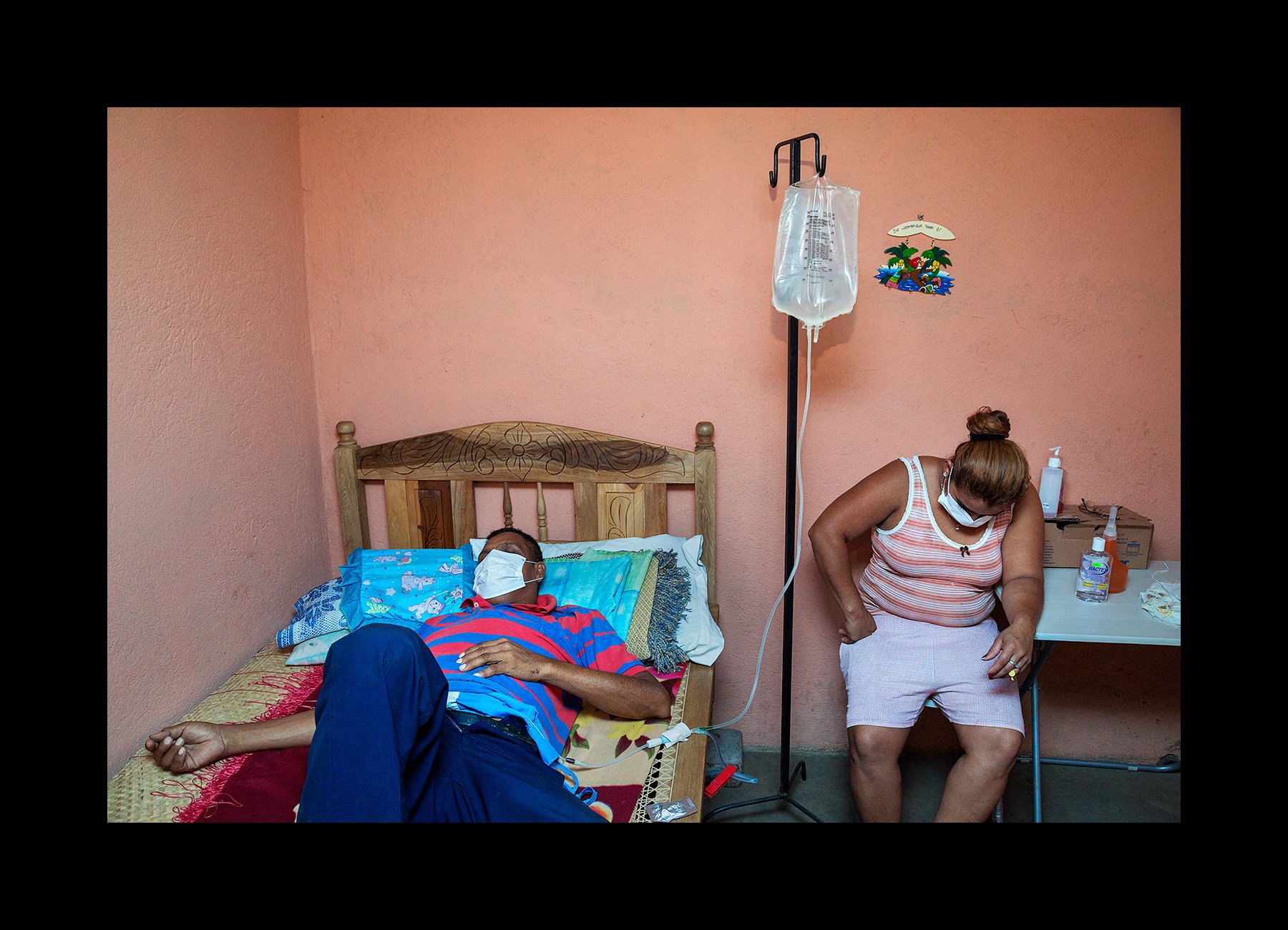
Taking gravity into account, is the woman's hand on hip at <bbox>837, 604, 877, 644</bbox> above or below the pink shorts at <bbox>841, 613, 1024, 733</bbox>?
above

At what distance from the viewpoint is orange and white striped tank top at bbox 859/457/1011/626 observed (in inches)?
72.4

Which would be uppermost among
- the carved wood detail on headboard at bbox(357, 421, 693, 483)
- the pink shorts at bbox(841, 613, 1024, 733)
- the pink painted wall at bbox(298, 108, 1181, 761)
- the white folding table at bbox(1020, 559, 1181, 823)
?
the pink painted wall at bbox(298, 108, 1181, 761)

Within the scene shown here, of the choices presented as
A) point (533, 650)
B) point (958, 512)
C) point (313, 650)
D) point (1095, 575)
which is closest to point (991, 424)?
point (958, 512)

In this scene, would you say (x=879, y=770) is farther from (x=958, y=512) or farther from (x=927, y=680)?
Answer: (x=958, y=512)

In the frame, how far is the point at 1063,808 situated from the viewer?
2.21 meters

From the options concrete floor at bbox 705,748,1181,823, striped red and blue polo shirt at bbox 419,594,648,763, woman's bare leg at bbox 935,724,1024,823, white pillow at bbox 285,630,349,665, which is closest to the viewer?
striped red and blue polo shirt at bbox 419,594,648,763

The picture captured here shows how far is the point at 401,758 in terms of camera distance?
1263 mm

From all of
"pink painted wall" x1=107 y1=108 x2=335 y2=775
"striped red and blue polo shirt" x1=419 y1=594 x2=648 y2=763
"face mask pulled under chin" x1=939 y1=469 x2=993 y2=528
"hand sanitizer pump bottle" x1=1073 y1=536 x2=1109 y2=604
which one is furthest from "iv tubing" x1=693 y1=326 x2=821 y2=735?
"pink painted wall" x1=107 y1=108 x2=335 y2=775

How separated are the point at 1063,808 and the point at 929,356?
1.37m

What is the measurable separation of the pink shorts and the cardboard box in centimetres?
32

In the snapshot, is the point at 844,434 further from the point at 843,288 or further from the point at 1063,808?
the point at 1063,808

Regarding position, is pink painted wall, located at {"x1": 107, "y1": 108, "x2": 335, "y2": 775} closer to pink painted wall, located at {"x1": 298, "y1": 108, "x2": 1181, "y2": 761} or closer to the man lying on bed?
pink painted wall, located at {"x1": 298, "y1": 108, "x2": 1181, "y2": 761}

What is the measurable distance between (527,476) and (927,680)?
126cm
